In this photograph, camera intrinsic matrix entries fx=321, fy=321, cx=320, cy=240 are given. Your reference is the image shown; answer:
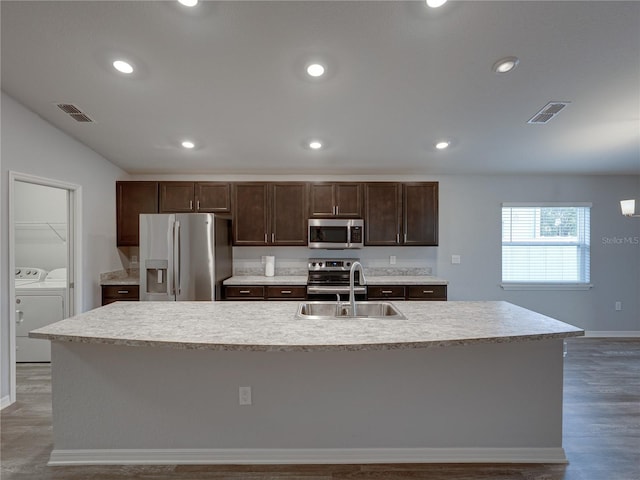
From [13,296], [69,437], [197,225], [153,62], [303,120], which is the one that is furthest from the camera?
[197,225]

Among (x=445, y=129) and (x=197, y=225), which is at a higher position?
(x=445, y=129)

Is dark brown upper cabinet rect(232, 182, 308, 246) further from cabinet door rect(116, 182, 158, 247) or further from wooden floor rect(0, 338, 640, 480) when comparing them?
wooden floor rect(0, 338, 640, 480)

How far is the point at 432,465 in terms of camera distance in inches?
77.5

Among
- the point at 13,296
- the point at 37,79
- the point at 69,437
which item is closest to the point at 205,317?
the point at 69,437

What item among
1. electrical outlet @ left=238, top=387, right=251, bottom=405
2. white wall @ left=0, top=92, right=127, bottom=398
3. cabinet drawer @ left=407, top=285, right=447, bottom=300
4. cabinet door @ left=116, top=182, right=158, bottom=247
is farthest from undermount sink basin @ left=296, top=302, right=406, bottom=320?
cabinet door @ left=116, top=182, right=158, bottom=247

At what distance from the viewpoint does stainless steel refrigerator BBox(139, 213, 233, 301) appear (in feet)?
11.7

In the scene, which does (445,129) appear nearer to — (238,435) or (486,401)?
(486,401)

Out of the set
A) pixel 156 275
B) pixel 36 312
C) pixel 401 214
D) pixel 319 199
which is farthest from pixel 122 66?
pixel 401 214

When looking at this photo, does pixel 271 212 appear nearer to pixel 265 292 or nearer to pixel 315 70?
pixel 265 292

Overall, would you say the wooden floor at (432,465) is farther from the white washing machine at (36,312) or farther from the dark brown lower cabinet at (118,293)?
the dark brown lower cabinet at (118,293)

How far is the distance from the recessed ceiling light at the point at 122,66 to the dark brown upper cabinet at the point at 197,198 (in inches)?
73.5

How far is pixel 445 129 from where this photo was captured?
3314 millimetres

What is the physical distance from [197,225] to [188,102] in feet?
4.32

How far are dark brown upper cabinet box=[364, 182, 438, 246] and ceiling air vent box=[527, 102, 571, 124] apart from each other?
1333 millimetres
